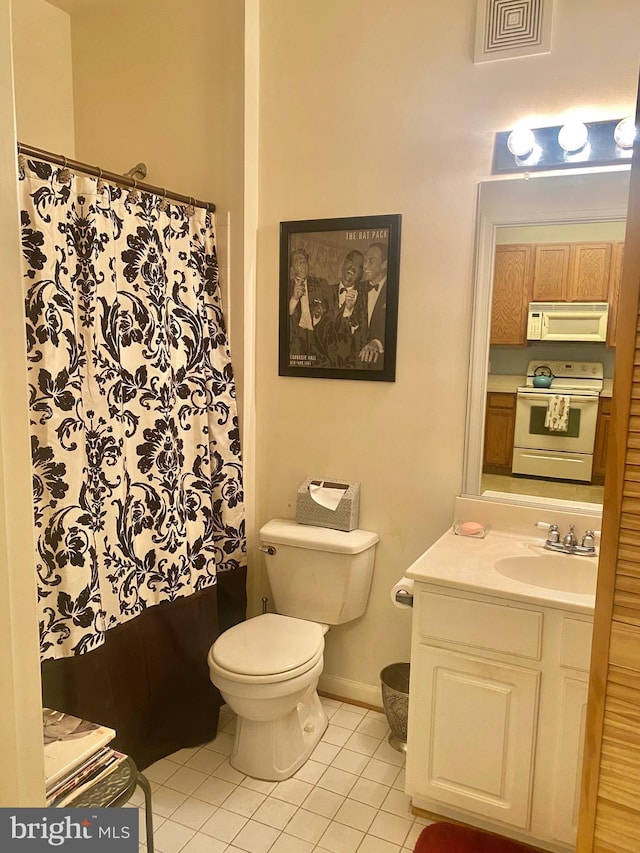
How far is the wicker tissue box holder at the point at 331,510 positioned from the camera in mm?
2449

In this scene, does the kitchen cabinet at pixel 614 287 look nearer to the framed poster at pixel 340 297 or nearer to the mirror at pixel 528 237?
the mirror at pixel 528 237

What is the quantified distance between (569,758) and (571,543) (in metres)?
0.63

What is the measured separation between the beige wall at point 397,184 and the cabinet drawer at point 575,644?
0.72 meters

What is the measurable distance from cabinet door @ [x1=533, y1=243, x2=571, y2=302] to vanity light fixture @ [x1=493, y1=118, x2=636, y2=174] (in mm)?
259

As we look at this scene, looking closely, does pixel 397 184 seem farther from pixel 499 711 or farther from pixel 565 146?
pixel 499 711

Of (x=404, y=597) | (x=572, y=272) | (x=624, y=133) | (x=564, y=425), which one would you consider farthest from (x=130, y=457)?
(x=624, y=133)

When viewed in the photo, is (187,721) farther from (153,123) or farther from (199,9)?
(199,9)

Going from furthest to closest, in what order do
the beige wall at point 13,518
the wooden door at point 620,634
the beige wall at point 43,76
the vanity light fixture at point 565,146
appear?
the beige wall at point 43,76
the vanity light fixture at point 565,146
the wooden door at point 620,634
the beige wall at point 13,518

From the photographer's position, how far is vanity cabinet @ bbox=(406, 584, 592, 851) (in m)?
1.70

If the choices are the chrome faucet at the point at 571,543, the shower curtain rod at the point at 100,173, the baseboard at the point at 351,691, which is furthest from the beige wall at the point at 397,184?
the chrome faucet at the point at 571,543

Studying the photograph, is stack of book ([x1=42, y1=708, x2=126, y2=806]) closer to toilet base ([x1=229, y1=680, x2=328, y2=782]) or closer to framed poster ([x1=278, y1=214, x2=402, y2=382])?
toilet base ([x1=229, y1=680, x2=328, y2=782])

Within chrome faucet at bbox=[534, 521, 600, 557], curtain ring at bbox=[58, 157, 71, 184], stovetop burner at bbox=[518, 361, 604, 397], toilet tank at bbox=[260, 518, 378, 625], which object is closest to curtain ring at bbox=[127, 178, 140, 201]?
curtain ring at bbox=[58, 157, 71, 184]

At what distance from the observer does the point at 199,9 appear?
2.47 metres

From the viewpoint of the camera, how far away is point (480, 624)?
1.78 metres
